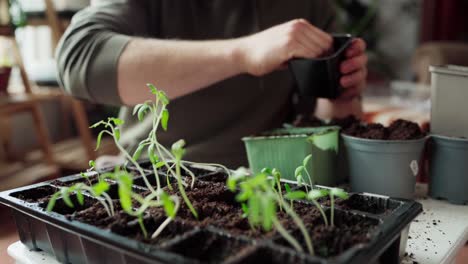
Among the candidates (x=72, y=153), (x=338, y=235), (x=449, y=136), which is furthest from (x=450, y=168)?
(x=72, y=153)

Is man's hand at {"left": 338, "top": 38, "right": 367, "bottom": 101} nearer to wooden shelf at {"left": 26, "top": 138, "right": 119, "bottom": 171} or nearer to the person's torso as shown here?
the person's torso

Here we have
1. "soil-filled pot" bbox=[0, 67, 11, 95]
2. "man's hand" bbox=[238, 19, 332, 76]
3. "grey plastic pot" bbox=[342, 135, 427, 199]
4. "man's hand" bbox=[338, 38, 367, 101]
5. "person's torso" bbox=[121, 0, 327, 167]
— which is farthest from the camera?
"soil-filled pot" bbox=[0, 67, 11, 95]

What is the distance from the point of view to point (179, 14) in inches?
49.4

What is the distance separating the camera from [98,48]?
1057 mm

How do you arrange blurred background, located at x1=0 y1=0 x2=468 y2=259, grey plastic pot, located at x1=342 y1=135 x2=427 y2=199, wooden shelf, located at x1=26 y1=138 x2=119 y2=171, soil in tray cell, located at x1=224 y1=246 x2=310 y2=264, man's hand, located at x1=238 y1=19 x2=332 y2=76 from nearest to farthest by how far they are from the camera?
soil in tray cell, located at x1=224 y1=246 x2=310 y2=264
grey plastic pot, located at x1=342 y1=135 x2=427 y2=199
man's hand, located at x1=238 y1=19 x2=332 y2=76
blurred background, located at x1=0 y1=0 x2=468 y2=259
wooden shelf, located at x1=26 y1=138 x2=119 y2=171

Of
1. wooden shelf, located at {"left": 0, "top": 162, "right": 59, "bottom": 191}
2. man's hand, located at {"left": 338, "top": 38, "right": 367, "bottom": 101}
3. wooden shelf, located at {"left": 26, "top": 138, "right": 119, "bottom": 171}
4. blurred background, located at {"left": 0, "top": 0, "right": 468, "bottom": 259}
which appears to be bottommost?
wooden shelf, located at {"left": 26, "top": 138, "right": 119, "bottom": 171}

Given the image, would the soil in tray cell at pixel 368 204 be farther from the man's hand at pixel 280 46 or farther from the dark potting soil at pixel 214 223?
the man's hand at pixel 280 46

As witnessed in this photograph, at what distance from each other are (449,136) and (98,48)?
0.76m

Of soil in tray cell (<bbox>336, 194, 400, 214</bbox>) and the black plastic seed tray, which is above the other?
the black plastic seed tray

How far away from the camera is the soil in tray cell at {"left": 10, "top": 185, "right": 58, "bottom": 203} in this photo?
2.36 ft

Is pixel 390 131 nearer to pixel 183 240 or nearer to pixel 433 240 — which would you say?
pixel 433 240

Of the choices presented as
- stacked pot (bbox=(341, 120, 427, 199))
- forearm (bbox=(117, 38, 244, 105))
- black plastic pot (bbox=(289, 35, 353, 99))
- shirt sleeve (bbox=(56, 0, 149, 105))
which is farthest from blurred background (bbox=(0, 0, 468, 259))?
stacked pot (bbox=(341, 120, 427, 199))

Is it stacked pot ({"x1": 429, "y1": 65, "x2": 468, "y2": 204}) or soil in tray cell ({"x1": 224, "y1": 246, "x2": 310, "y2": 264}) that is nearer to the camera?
soil in tray cell ({"x1": 224, "y1": 246, "x2": 310, "y2": 264})

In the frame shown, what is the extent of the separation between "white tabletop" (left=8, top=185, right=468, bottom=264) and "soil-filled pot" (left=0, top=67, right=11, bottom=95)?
174 centimetres
